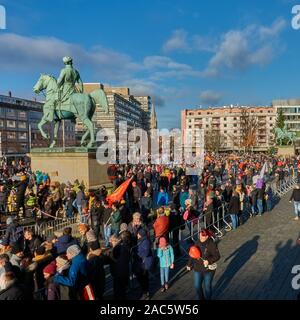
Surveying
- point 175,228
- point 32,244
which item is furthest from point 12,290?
point 175,228

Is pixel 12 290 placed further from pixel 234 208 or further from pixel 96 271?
pixel 234 208

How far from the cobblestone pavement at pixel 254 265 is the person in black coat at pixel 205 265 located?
77 centimetres

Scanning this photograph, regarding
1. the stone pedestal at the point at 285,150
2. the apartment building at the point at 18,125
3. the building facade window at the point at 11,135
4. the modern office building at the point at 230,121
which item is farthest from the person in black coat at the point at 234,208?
the modern office building at the point at 230,121

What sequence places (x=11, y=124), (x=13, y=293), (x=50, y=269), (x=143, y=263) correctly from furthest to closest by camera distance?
(x=11, y=124) < (x=143, y=263) < (x=50, y=269) < (x=13, y=293)

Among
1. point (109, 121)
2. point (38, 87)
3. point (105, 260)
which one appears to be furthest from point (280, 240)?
point (109, 121)

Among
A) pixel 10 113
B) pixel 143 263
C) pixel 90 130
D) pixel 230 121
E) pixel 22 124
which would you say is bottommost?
pixel 143 263

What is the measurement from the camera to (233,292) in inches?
336

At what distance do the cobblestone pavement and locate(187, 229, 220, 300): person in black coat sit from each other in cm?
77

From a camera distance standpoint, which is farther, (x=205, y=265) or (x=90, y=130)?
(x=90, y=130)

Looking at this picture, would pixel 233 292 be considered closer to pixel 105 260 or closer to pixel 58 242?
pixel 105 260

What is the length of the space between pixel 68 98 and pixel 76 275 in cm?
1522

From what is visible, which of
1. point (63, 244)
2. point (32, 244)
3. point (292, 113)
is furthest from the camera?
point (292, 113)

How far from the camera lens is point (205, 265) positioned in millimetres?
7445
